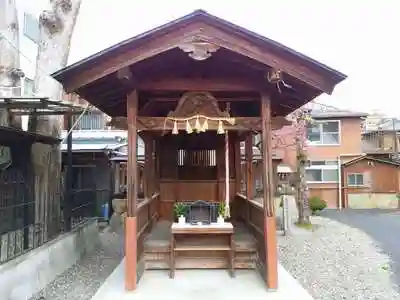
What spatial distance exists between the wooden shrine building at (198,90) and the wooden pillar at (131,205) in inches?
0.5

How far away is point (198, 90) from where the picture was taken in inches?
236

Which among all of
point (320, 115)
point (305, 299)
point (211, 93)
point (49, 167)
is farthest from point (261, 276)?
point (320, 115)

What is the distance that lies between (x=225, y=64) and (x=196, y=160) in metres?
3.91

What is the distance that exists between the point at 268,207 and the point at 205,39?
2435 mm

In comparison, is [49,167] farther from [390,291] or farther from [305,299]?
[390,291]

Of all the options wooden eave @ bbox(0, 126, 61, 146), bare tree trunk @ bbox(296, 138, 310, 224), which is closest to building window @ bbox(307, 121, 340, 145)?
bare tree trunk @ bbox(296, 138, 310, 224)

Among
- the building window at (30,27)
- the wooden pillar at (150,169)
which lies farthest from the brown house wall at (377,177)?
the building window at (30,27)

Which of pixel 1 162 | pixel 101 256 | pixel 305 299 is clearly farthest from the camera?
pixel 101 256

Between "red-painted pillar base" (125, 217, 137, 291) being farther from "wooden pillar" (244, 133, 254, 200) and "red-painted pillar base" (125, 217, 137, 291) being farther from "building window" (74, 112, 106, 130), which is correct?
"building window" (74, 112, 106, 130)

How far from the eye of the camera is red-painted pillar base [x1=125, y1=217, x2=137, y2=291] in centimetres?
548

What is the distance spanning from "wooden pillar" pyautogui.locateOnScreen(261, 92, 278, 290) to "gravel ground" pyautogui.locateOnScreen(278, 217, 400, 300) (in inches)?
32.7

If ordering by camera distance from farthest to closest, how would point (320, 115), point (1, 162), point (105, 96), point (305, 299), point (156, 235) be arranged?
1. point (320, 115)
2. point (1, 162)
3. point (156, 235)
4. point (105, 96)
5. point (305, 299)

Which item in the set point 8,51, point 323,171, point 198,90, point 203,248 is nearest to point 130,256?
point 203,248

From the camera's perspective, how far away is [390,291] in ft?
20.5
